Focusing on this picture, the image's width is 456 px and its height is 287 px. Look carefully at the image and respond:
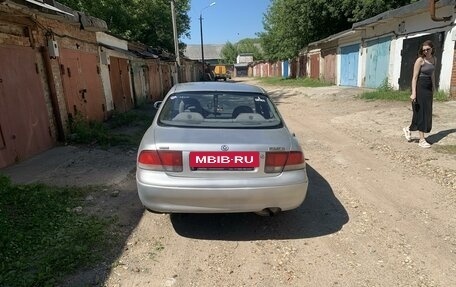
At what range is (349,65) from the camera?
20094 millimetres

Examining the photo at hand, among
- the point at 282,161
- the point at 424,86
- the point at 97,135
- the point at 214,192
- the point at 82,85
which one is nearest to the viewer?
the point at 214,192

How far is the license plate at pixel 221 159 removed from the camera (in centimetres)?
292

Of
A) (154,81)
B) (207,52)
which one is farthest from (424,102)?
(207,52)

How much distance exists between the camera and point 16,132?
5566 millimetres

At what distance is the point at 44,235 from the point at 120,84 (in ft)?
32.6

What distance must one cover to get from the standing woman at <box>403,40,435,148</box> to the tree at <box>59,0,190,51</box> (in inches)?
582

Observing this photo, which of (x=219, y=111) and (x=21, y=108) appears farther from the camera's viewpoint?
(x=21, y=108)

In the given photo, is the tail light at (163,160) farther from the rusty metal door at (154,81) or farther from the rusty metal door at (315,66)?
the rusty metal door at (315,66)

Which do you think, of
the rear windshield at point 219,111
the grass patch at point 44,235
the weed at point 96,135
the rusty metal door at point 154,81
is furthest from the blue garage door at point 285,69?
the grass patch at point 44,235

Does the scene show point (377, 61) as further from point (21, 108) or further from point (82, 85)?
point (21, 108)

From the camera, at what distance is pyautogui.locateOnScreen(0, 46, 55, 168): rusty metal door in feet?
17.4

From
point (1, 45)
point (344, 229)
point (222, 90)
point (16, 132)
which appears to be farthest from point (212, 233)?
point (1, 45)

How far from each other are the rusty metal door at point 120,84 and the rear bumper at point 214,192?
9218mm

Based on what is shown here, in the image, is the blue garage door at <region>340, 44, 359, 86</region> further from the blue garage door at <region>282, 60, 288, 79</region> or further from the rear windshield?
the blue garage door at <region>282, 60, 288, 79</region>
